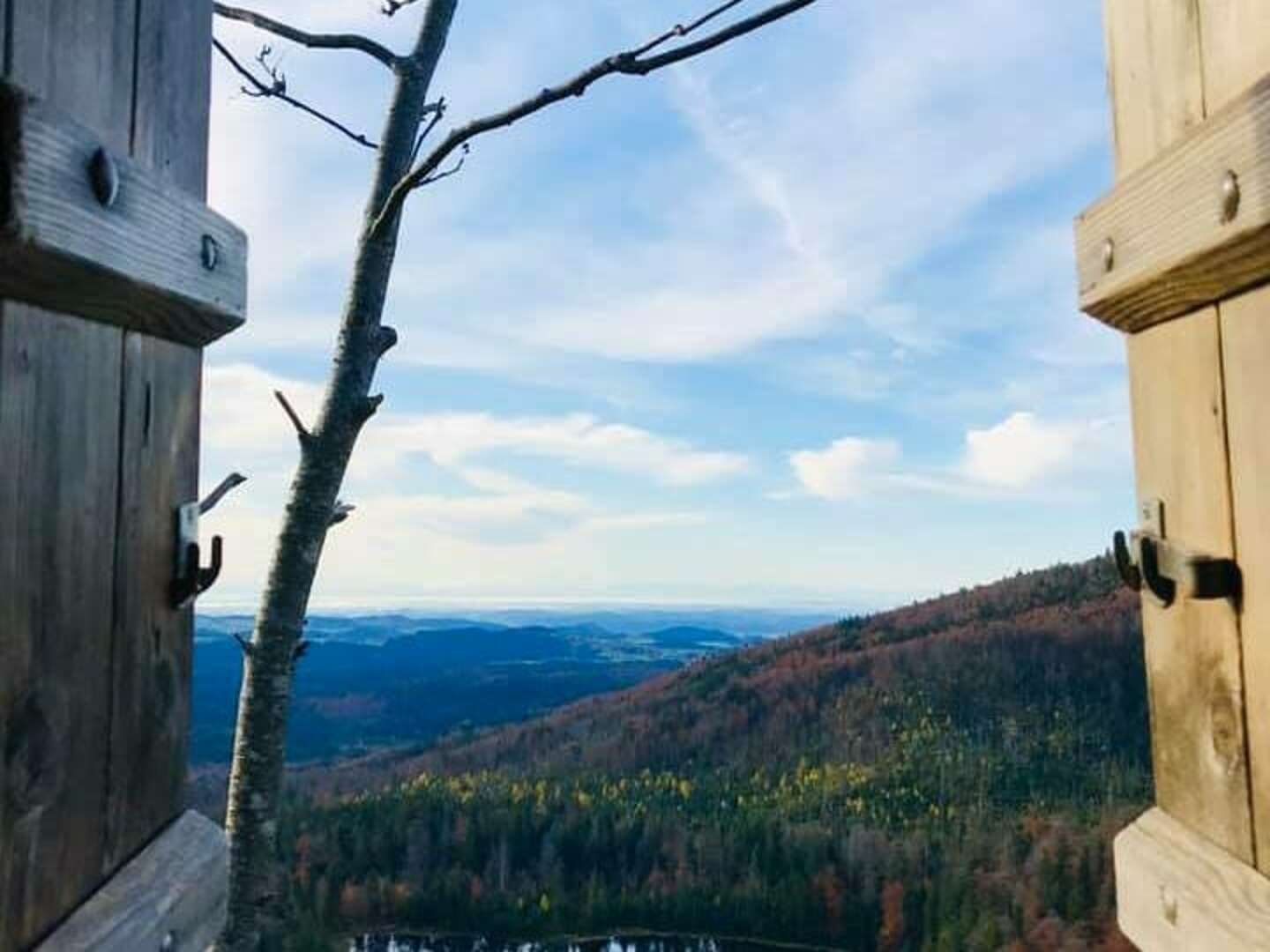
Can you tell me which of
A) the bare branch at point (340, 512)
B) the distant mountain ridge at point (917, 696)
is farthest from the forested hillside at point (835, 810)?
the bare branch at point (340, 512)

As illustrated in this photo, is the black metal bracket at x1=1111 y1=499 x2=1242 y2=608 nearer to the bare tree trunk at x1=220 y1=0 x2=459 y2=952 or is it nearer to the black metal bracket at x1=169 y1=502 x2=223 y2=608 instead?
the black metal bracket at x1=169 y1=502 x2=223 y2=608

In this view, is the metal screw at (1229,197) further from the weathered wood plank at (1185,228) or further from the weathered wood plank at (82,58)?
the weathered wood plank at (82,58)

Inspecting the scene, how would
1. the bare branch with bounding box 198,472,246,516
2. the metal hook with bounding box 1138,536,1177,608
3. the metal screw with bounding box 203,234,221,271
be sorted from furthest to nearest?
the bare branch with bounding box 198,472,246,516, the metal screw with bounding box 203,234,221,271, the metal hook with bounding box 1138,536,1177,608

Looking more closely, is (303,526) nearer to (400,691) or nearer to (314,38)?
(314,38)

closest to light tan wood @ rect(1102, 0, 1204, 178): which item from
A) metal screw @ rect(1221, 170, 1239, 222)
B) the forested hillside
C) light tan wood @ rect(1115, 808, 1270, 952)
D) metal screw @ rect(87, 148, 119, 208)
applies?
metal screw @ rect(1221, 170, 1239, 222)

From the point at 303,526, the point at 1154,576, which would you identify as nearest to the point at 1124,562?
the point at 1154,576

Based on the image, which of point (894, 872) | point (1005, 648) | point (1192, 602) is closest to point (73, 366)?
point (1192, 602)
